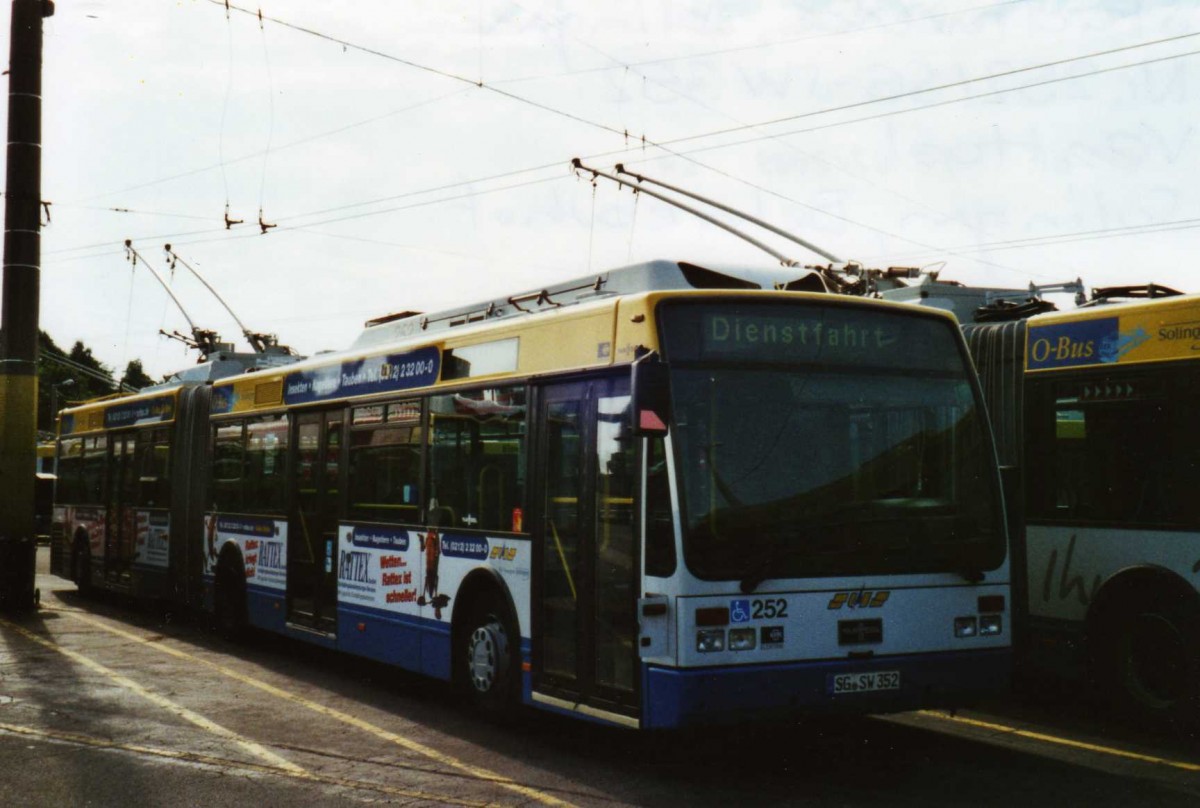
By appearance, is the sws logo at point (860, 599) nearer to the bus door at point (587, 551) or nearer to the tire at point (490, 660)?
the bus door at point (587, 551)

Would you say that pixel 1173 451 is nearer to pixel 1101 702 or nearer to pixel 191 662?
pixel 1101 702

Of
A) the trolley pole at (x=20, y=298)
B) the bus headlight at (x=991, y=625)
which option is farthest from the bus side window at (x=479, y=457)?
the trolley pole at (x=20, y=298)

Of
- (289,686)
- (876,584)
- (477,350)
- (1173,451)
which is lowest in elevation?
(289,686)

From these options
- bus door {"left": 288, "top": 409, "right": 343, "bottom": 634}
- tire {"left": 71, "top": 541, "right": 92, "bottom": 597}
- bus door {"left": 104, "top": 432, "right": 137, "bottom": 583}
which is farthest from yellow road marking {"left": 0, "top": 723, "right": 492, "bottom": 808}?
tire {"left": 71, "top": 541, "right": 92, "bottom": 597}

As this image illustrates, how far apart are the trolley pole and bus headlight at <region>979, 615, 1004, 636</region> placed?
14713 millimetres

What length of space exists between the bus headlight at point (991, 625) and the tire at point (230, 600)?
29.9 ft

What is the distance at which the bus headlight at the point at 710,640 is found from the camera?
698cm

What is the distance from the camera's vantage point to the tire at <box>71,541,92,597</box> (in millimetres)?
20734

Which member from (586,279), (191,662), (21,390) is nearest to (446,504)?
(586,279)

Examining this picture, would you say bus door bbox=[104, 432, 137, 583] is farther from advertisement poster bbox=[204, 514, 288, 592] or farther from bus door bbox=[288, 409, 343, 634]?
bus door bbox=[288, 409, 343, 634]

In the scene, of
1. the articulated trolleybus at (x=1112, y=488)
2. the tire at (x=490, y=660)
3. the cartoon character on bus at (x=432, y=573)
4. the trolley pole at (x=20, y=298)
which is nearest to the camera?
the articulated trolleybus at (x=1112, y=488)

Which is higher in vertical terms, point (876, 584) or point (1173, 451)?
point (1173, 451)

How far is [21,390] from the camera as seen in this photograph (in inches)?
734

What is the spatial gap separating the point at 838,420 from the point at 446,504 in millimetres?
3624
